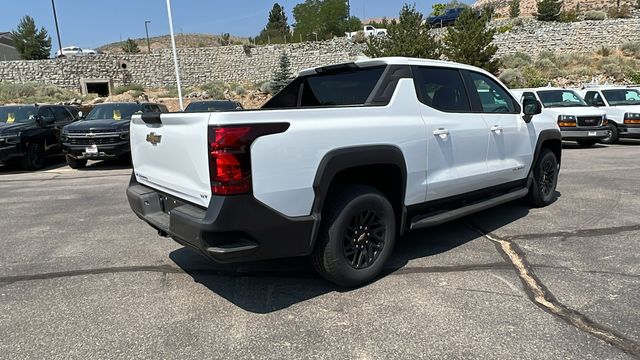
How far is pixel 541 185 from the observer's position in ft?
20.6

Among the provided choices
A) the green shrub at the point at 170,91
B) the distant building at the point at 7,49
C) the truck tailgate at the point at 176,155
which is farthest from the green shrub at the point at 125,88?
the truck tailgate at the point at 176,155

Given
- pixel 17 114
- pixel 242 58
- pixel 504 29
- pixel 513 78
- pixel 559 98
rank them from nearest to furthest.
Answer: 1. pixel 17 114
2. pixel 559 98
3. pixel 513 78
4. pixel 504 29
5. pixel 242 58

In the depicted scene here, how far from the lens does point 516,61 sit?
123 ft

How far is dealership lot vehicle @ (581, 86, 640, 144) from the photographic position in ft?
45.3

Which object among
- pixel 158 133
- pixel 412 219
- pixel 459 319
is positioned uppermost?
pixel 158 133

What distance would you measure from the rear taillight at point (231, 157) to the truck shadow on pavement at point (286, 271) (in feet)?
3.57

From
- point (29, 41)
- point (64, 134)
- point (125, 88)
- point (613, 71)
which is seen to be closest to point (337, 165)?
point (64, 134)

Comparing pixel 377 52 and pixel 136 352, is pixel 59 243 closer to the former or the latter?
pixel 136 352

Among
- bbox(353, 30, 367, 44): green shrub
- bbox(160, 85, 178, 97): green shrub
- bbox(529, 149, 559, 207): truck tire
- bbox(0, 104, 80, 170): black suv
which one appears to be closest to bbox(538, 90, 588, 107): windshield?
bbox(529, 149, 559, 207): truck tire

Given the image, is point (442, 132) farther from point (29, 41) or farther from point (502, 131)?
point (29, 41)

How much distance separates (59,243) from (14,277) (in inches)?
40.2

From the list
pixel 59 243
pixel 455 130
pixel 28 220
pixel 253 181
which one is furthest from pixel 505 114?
pixel 28 220

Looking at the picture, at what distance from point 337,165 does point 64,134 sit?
9.93 meters

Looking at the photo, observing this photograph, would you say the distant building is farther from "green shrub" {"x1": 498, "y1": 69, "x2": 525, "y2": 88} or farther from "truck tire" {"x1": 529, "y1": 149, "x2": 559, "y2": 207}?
"truck tire" {"x1": 529, "y1": 149, "x2": 559, "y2": 207}
